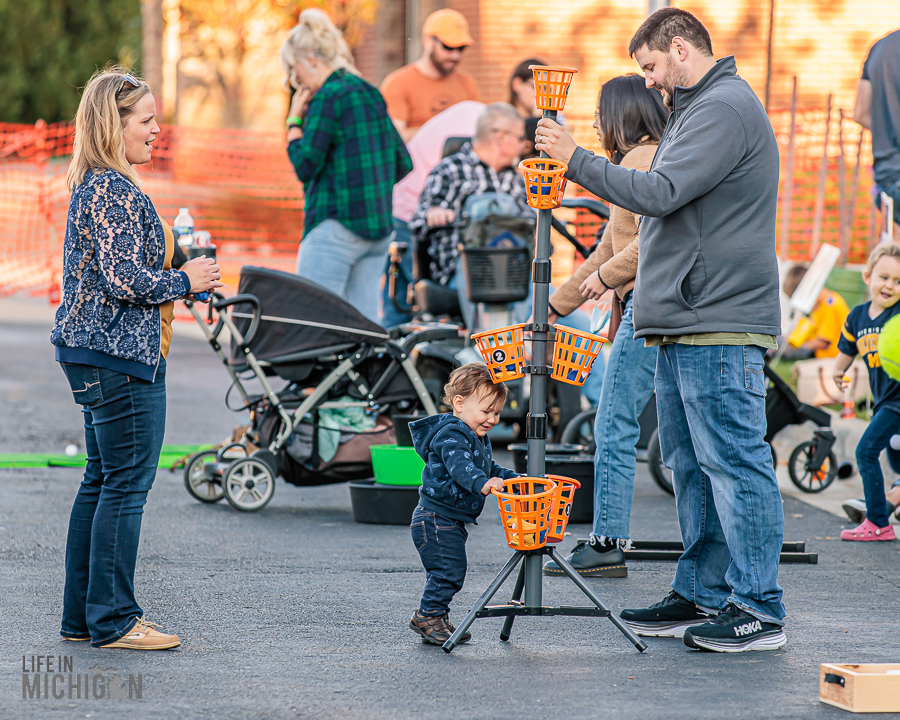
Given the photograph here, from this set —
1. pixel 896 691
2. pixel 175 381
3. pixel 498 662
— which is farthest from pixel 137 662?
pixel 175 381

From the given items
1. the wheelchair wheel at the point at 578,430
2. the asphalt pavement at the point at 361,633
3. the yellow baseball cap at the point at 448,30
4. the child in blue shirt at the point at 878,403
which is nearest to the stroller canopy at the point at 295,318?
the asphalt pavement at the point at 361,633

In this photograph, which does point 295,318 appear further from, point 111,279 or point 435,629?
point 435,629

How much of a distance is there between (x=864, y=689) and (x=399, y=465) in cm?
313

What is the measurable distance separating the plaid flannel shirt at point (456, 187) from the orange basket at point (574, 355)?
14.6ft

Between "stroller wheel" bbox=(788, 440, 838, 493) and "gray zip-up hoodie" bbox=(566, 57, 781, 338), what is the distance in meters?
3.20

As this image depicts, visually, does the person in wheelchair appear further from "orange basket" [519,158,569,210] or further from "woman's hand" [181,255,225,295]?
"orange basket" [519,158,569,210]

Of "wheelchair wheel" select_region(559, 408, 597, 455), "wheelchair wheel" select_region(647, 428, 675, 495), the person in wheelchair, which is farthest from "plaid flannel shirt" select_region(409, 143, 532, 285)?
"wheelchair wheel" select_region(647, 428, 675, 495)

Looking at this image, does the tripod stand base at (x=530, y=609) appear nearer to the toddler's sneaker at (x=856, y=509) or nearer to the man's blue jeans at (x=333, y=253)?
the toddler's sneaker at (x=856, y=509)

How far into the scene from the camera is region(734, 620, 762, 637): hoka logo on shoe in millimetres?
4348

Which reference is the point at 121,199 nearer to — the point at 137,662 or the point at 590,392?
the point at 137,662

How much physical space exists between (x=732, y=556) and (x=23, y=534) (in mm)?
3424

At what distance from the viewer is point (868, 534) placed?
6.25 metres

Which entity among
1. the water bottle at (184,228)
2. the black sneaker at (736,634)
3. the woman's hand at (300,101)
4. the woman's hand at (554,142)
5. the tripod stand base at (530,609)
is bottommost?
the black sneaker at (736,634)

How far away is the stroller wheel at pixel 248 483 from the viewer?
263 inches
